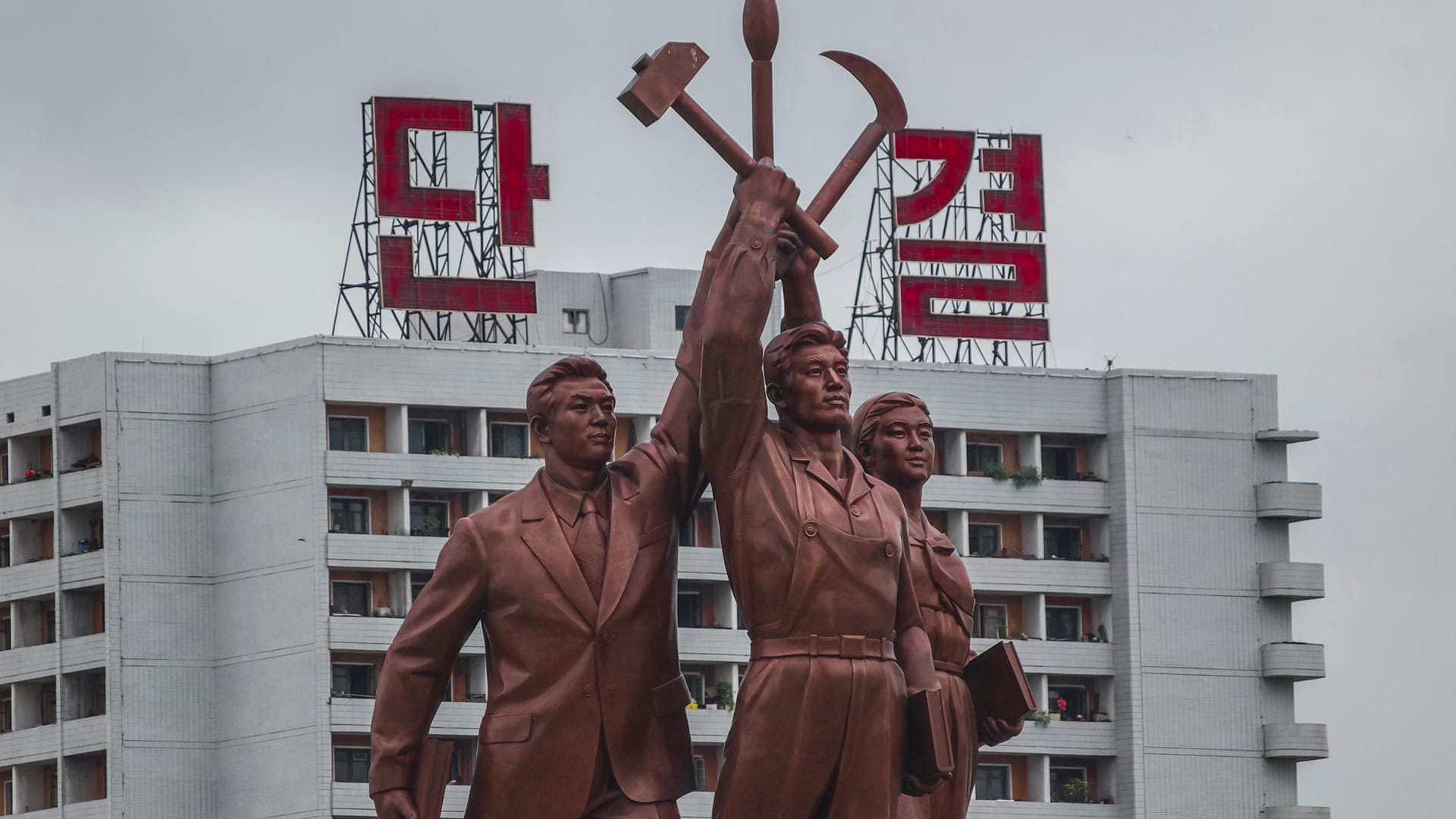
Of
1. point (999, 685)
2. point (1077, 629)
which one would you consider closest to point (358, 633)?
point (1077, 629)

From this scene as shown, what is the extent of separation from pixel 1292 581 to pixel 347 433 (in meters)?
23.2

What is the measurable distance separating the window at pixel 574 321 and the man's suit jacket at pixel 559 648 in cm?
6443

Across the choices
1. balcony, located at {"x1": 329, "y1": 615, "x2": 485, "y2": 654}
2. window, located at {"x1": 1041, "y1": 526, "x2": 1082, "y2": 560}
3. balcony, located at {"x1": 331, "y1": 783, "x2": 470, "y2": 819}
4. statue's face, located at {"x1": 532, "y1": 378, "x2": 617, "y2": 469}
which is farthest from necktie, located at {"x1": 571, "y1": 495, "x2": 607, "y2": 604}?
window, located at {"x1": 1041, "y1": 526, "x2": 1082, "y2": 560}

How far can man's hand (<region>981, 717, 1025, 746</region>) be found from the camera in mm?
18547

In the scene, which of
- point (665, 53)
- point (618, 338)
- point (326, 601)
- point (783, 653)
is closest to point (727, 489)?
point (783, 653)

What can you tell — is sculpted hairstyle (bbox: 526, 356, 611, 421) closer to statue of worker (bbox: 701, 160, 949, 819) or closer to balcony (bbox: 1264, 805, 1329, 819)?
statue of worker (bbox: 701, 160, 949, 819)

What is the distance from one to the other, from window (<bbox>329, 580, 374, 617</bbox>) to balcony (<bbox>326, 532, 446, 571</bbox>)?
2.58 ft

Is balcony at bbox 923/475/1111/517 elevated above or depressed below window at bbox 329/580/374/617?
above

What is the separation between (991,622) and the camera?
8275 cm

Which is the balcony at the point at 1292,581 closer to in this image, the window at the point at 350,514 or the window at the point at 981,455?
the window at the point at 981,455

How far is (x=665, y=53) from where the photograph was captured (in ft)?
56.3

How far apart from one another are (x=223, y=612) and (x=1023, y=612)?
19.4 metres

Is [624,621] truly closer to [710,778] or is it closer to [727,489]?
[727,489]

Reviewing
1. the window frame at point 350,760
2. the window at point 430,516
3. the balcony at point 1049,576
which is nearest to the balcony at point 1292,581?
the balcony at point 1049,576
